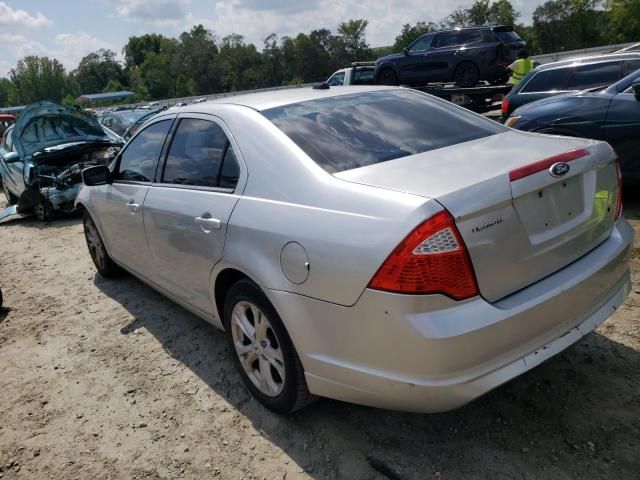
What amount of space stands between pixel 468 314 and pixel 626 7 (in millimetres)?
58161

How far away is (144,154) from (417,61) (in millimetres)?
13456

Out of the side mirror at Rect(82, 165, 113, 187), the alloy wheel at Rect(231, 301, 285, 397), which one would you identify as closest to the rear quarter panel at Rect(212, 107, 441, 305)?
the alloy wheel at Rect(231, 301, 285, 397)

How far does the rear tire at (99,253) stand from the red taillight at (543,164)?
13.2 ft

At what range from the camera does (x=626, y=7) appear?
48719mm

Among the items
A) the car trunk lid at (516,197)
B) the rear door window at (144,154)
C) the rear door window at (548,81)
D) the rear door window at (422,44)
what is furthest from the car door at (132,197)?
the rear door window at (422,44)

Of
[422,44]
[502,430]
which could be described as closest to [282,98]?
[502,430]

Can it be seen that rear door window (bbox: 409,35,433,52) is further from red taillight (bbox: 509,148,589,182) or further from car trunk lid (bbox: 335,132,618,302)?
red taillight (bbox: 509,148,589,182)

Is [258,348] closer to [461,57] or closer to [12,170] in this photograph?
[12,170]

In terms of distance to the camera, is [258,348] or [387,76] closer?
[258,348]

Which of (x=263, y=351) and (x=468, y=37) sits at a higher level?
(x=468, y=37)

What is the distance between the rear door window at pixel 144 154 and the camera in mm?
3793

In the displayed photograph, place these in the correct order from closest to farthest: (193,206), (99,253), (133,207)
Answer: (193,206) → (133,207) → (99,253)

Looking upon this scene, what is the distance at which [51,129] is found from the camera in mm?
9688

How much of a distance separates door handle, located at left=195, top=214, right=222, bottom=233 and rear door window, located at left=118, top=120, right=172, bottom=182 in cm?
97
